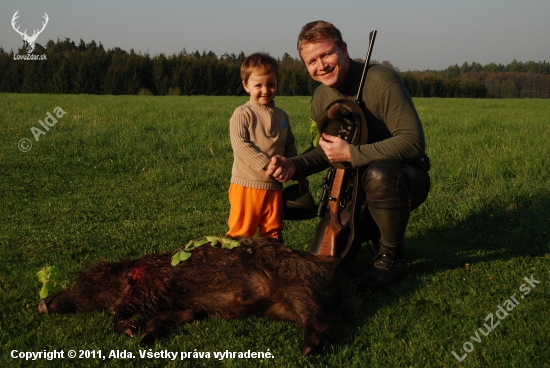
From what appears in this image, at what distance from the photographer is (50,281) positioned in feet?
13.0

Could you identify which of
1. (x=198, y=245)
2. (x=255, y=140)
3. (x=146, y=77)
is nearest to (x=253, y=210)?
(x=255, y=140)

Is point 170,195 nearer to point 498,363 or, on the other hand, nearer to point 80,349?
point 80,349

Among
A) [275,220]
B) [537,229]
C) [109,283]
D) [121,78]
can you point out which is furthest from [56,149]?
[121,78]

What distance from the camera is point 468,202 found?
6.29 m

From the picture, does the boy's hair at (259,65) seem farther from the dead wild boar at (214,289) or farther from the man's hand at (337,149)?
the dead wild boar at (214,289)

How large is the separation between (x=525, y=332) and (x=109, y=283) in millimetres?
2624

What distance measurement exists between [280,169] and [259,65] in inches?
36.2

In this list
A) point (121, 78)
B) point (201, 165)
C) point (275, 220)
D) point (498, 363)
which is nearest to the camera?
point (498, 363)

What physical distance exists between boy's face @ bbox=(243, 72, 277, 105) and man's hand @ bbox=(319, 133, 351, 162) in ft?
2.39

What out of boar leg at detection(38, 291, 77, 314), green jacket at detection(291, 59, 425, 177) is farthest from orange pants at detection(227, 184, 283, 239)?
boar leg at detection(38, 291, 77, 314)

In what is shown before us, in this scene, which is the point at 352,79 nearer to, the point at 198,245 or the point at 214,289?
the point at 198,245

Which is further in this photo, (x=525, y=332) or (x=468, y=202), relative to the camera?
(x=468, y=202)

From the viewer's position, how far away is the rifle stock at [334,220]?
437 cm

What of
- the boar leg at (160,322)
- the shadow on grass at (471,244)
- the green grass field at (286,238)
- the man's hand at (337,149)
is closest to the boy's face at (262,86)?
the man's hand at (337,149)
